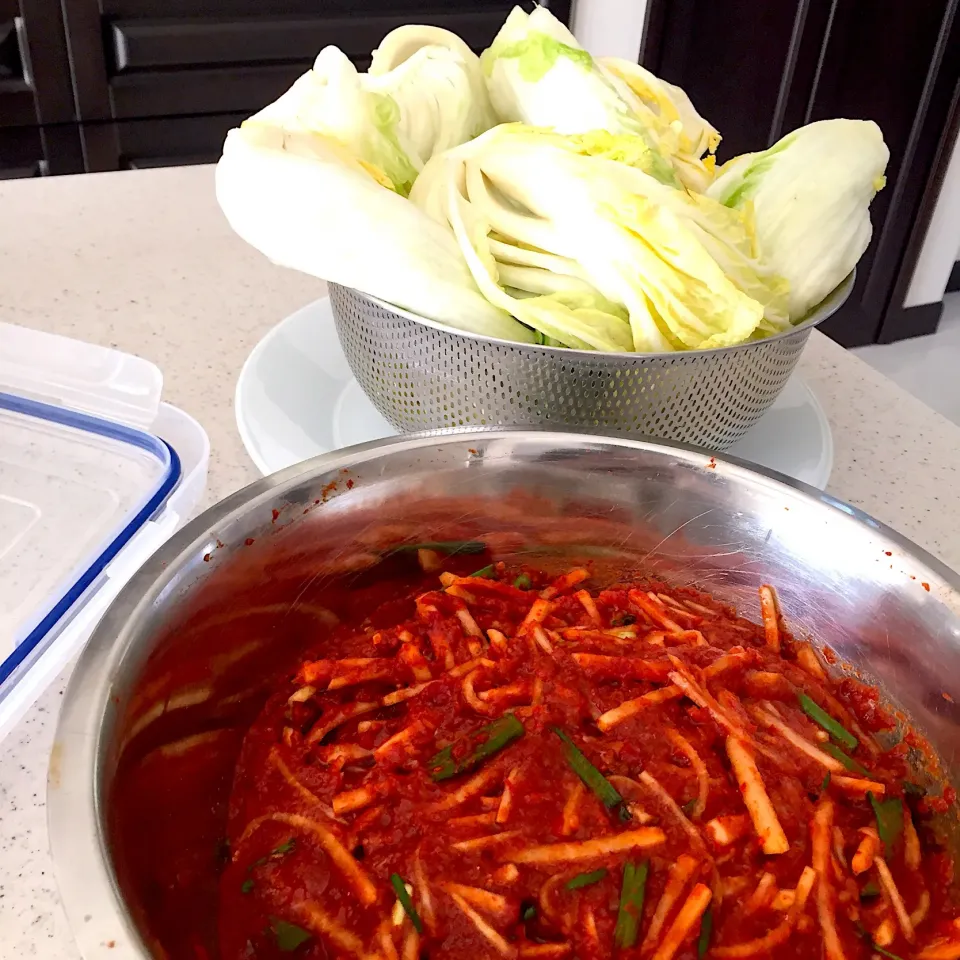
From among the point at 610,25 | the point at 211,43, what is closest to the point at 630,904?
the point at 211,43

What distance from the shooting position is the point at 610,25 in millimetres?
3143

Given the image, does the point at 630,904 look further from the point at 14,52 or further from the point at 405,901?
the point at 14,52

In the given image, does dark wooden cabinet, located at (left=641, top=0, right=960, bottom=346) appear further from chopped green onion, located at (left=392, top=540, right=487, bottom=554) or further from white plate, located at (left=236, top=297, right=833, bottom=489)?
chopped green onion, located at (left=392, top=540, right=487, bottom=554)

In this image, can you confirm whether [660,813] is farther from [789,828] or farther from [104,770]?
[104,770]

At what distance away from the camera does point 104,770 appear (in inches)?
22.5

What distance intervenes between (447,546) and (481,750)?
231 millimetres

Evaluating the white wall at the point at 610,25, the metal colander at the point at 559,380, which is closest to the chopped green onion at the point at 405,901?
the metal colander at the point at 559,380

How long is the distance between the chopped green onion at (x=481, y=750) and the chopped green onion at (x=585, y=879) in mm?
113

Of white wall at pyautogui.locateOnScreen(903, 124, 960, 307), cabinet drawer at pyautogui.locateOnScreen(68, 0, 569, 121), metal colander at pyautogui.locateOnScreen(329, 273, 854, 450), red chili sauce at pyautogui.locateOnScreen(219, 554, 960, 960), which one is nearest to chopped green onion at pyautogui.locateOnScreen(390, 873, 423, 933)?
red chili sauce at pyautogui.locateOnScreen(219, 554, 960, 960)

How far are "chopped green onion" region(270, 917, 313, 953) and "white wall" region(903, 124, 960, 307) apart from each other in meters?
3.32

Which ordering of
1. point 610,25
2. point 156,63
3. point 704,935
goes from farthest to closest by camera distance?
1. point 610,25
2. point 156,63
3. point 704,935

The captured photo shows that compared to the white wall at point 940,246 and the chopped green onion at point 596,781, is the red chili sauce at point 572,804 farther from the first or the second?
the white wall at point 940,246

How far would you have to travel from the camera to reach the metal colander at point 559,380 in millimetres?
894

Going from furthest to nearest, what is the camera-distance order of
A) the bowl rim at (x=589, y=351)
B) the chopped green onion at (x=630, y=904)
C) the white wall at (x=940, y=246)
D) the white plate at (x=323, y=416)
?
the white wall at (x=940, y=246) < the white plate at (x=323, y=416) < the bowl rim at (x=589, y=351) < the chopped green onion at (x=630, y=904)
